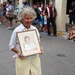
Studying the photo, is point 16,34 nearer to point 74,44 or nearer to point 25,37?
point 25,37

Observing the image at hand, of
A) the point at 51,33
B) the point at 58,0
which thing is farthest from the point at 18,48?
the point at 58,0

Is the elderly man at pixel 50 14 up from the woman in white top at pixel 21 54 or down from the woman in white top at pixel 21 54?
down

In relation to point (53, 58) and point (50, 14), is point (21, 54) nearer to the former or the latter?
point (53, 58)

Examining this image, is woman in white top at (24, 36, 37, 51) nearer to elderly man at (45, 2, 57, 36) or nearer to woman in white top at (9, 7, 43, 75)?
woman in white top at (9, 7, 43, 75)

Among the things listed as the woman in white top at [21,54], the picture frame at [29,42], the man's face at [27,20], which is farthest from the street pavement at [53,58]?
the man's face at [27,20]

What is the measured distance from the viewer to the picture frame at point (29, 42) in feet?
13.5

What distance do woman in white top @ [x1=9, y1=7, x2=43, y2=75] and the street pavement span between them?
257 cm

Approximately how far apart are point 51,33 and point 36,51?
10.8 m

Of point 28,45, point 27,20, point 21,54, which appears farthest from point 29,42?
point 27,20

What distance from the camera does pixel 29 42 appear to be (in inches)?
165

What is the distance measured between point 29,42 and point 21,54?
9.2 inches

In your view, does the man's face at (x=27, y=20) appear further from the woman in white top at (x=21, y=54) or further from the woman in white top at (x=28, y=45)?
the woman in white top at (x=28, y=45)

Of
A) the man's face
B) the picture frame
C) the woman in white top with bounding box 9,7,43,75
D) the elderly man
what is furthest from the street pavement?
the man's face

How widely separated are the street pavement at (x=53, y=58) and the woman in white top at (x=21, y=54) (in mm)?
2565
